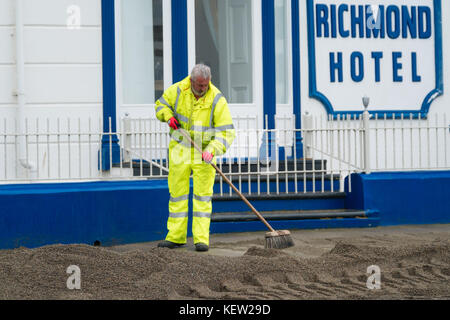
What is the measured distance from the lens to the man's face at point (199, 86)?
6.56 meters

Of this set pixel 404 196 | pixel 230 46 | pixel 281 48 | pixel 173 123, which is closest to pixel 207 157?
pixel 173 123

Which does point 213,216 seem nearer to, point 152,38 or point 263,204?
point 263,204

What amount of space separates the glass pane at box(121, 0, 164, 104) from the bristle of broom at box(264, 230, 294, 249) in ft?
13.7

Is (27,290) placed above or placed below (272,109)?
below

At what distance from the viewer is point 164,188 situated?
753 cm

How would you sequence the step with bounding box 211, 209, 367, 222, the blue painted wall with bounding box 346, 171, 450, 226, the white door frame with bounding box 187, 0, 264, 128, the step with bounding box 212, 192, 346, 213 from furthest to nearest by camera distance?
the white door frame with bounding box 187, 0, 264, 128
the blue painted wall with bounding box 346, 171, 450, 226
the step with bounding box 212, 192, 346, 213
the step with bounding box 211, 209, 367, 222

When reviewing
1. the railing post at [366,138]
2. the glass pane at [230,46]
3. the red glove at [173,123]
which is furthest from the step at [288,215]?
the glass pane at [230,46]

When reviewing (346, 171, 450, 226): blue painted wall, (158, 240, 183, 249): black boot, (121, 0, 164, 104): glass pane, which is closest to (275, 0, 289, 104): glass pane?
(121, 0, 164, 104): glass pane

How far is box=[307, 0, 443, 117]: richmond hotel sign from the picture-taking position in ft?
34.5

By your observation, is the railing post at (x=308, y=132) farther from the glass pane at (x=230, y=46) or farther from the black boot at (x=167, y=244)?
the black boot at (x=167, y=244)

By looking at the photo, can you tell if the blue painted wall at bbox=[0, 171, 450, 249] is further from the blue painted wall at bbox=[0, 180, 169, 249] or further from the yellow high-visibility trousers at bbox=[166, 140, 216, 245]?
the yellow high-visibility trousers at bbox=[166, 140, 216, 245]
